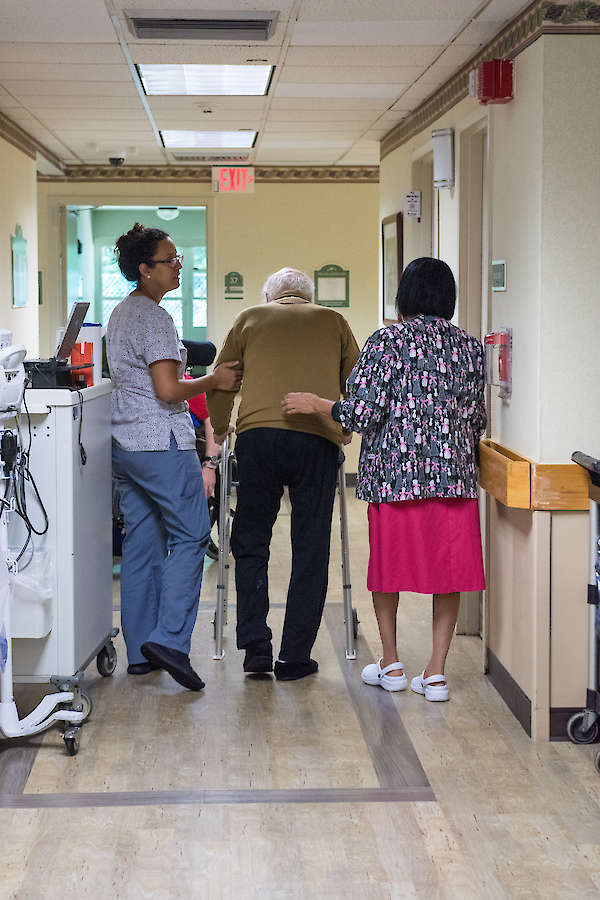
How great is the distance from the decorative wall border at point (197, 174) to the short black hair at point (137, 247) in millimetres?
5589

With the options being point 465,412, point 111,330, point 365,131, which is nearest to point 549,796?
point 465,412

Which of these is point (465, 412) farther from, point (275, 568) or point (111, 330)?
point (275, 568)

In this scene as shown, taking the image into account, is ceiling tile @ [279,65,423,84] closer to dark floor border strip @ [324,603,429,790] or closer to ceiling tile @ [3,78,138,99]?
ceiling tile @ [3,78,138,99]

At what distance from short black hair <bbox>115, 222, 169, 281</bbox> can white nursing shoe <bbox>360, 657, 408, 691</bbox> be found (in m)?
1.68

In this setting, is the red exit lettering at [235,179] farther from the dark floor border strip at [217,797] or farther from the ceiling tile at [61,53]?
the dark floor border strip at [217,797]

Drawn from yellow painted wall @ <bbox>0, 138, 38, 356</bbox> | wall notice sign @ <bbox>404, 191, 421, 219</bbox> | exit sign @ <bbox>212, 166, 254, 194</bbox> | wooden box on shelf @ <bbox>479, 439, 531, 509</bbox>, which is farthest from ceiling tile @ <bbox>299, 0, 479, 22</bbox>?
exit sign @ <bbox>212, 166, 254, 194</bbox>

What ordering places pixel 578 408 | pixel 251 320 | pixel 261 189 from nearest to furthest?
pixel 578 408
pixel 251 320
pixel 261 189

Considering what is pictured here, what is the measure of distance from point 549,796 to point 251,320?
6.47ft

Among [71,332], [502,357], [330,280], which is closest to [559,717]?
[502,357]

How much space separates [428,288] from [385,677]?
140 centimetres

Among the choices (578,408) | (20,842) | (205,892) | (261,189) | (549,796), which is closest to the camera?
(205,892)

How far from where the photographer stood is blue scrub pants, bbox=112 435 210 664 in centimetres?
413

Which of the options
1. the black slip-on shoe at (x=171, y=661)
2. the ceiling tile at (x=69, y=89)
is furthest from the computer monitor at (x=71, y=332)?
the ceiling tile at (x=69, y=89)

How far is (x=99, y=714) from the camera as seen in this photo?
394 cm
